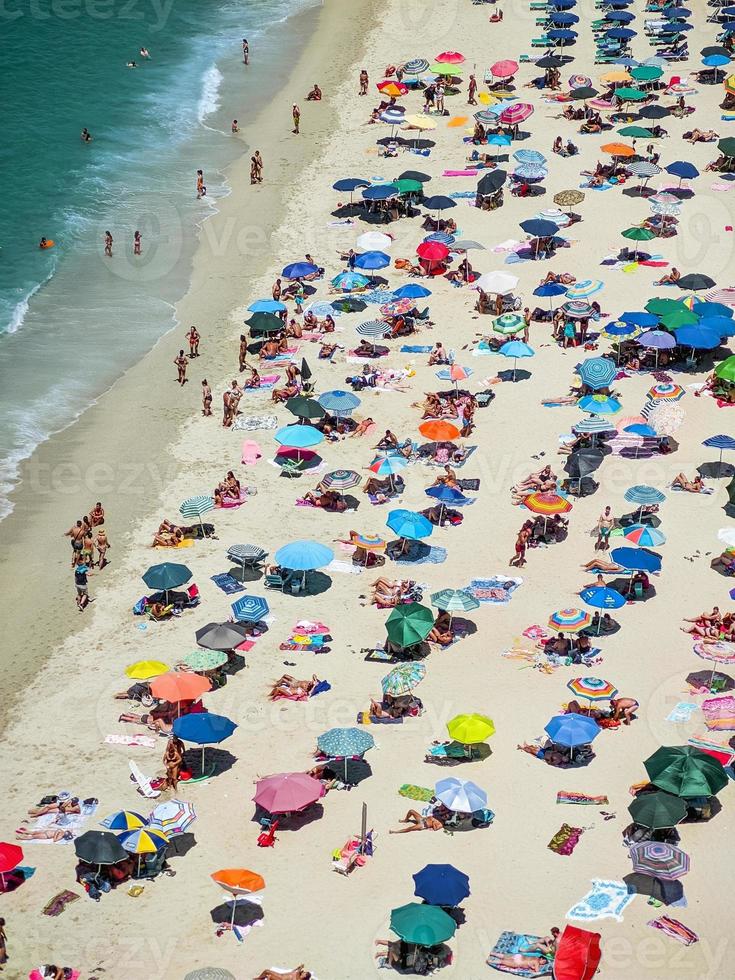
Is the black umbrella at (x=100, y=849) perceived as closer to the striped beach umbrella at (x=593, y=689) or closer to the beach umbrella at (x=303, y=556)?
the beach umbrella at (x=303, y=556)

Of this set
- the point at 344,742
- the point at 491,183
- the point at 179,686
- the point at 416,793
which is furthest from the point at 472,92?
the point at 416,793

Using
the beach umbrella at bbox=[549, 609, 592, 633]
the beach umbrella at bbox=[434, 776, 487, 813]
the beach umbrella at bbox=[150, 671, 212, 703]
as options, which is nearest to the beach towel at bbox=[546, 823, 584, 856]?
the beach umbrella at bbox=[434, 776, 487, 813]

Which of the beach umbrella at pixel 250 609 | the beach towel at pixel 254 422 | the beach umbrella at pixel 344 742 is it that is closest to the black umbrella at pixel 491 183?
the beach towel at pixel 254 422

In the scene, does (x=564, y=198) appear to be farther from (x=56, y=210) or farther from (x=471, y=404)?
(x=56, y=210)

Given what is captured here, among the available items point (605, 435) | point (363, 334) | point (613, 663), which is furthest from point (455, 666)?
point (363, 334)

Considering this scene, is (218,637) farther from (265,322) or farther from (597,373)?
(265,322)
